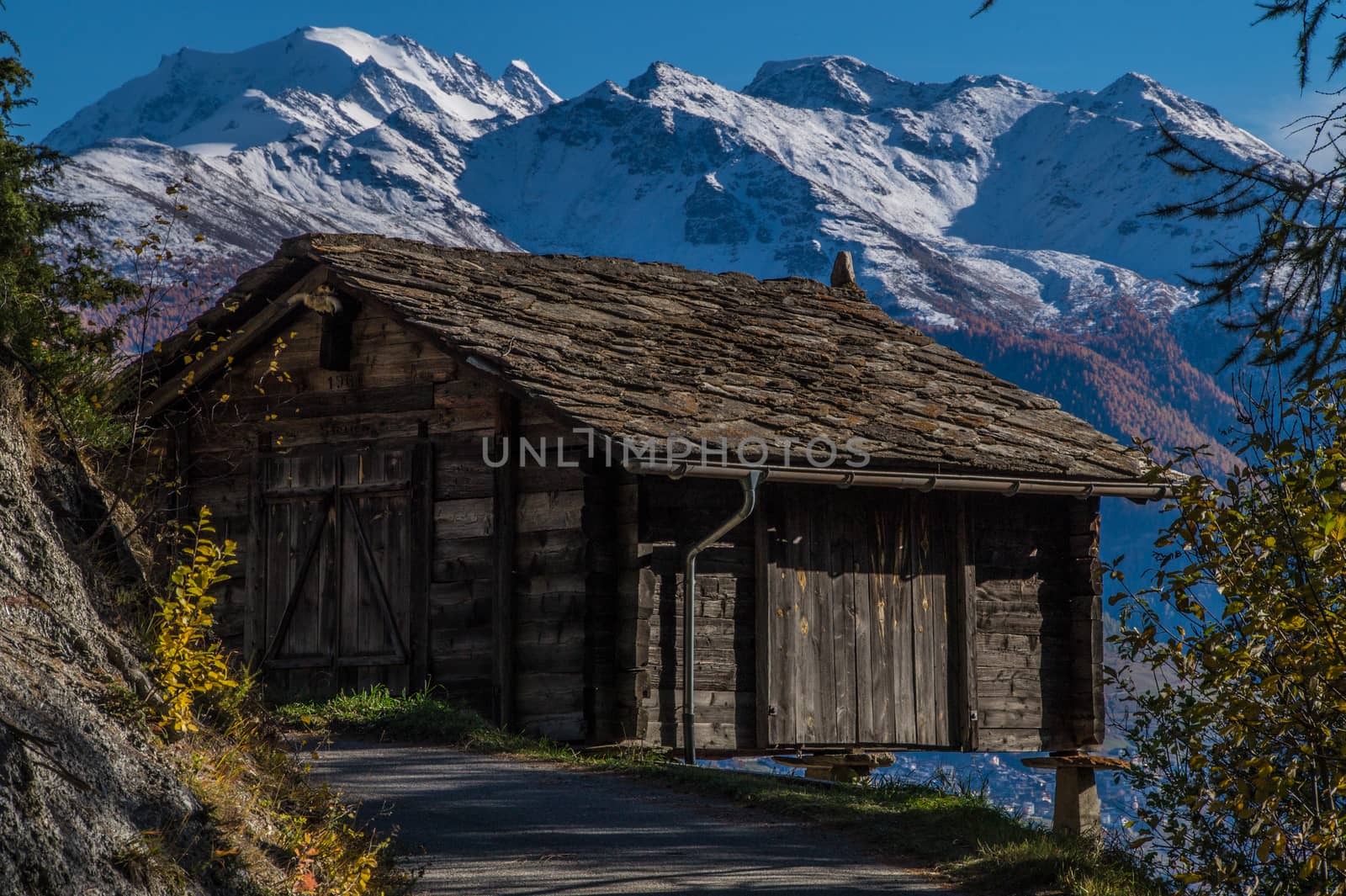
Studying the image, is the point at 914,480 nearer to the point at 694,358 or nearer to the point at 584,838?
the point at 694,358

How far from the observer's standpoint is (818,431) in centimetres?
1255

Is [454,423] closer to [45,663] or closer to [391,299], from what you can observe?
[391,299]

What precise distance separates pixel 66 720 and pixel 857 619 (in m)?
8.79

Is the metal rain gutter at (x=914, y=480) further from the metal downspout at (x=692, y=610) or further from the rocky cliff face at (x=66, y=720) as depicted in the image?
the rocky cliff face at (x=66, y=720)

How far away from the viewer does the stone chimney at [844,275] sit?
60.1 ft

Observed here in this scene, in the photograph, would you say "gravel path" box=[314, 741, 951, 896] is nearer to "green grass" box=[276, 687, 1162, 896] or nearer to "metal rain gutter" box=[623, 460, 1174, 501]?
"green grass" box=[276, 687, 1162, 896]

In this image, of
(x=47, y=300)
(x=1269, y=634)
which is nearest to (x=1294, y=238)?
(x=1269, y=634)

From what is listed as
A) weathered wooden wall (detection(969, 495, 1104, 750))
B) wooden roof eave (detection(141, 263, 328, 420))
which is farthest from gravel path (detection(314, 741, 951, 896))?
weathered wooden wall (detection(969, 495, 1104, 750))

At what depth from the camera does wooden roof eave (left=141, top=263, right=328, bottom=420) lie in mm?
13570

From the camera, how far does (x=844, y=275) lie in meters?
18.5

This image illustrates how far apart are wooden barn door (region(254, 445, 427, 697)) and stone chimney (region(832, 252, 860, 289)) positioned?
281 inches

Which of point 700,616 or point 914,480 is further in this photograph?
point 914,480

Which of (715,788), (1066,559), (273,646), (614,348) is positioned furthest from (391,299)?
(1066,559)

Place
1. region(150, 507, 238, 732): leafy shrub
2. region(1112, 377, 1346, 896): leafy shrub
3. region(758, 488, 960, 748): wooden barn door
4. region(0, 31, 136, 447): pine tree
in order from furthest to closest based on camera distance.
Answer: region(758, 488, 960, 748): wooden barn door, region(0, 31, 136, 447): pine tree, region(150, 507, 238, 732): leafy shrub, region(1112, 377, 1346, 896): leafy shrub
